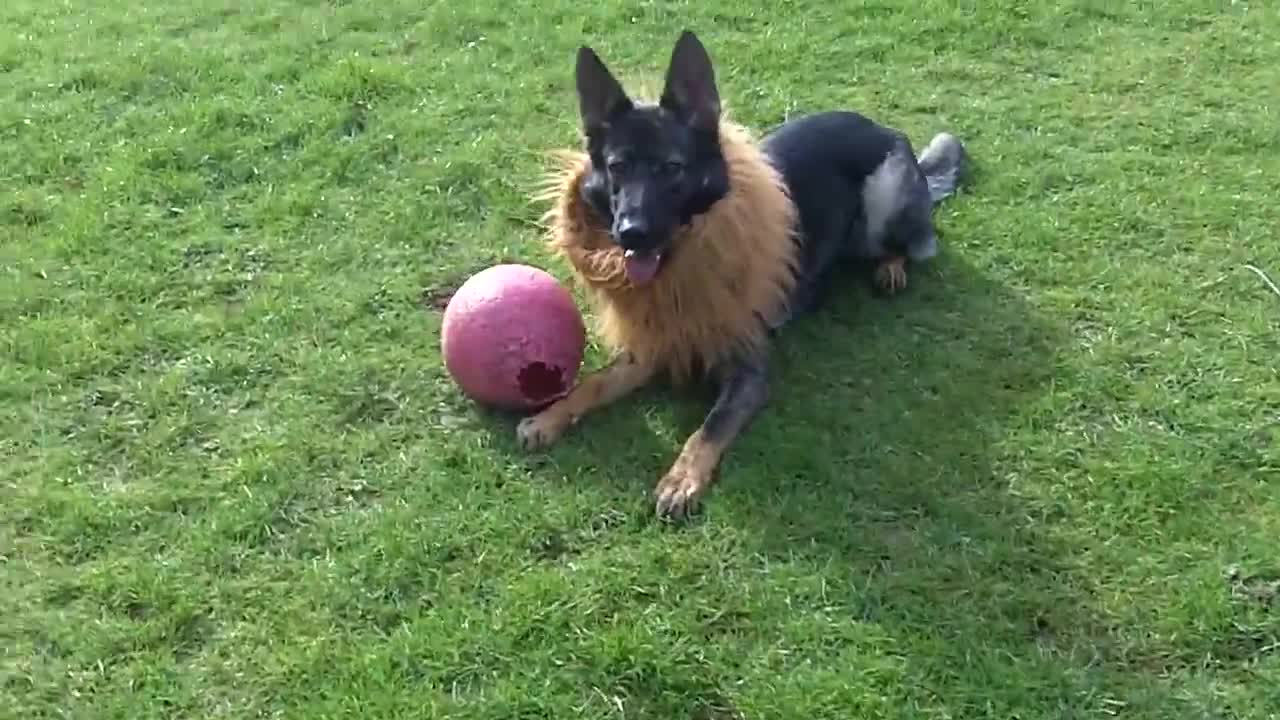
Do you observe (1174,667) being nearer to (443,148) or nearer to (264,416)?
(264,416)

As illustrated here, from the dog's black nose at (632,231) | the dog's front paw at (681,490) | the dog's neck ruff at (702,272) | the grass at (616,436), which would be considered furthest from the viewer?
the dog's neck ruff at (702,272)

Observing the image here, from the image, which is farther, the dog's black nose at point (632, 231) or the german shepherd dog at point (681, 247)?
the german shepherd dog at point (681, 247)

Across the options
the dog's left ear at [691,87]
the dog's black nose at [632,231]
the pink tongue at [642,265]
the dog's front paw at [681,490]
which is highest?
the dog's left ear at [691,87]

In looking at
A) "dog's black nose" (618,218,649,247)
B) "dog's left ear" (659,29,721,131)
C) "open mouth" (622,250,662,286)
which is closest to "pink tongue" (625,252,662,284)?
"open mouth" (622,250,662,286)

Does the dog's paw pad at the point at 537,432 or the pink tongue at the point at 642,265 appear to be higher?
the pink tongue at the point at 642,265

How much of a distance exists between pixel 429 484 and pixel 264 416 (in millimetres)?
785

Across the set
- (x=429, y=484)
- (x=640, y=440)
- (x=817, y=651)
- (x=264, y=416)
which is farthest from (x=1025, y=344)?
(x=264, y=416)

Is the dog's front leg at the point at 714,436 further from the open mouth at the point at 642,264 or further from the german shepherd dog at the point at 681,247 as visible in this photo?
the open mouth at the point at 642,264

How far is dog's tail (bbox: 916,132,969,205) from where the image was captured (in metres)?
5.97

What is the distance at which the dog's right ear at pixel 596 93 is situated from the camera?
14.9 ft

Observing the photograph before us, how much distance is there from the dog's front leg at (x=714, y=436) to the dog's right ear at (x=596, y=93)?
959 mm

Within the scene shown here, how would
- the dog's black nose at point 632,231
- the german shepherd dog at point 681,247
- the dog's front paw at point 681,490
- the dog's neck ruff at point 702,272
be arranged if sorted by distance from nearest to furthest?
the dog's front paw at point 681,490, the dog's black nose at point 632,231, the german shepherd dog at point 681,247, the dog's neck ruff at point 702,272

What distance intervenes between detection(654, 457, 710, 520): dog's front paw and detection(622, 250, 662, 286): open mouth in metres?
0.64

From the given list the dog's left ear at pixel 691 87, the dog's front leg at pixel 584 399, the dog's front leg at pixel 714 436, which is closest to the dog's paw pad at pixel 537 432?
the dog's front leg at pixel 584 399
